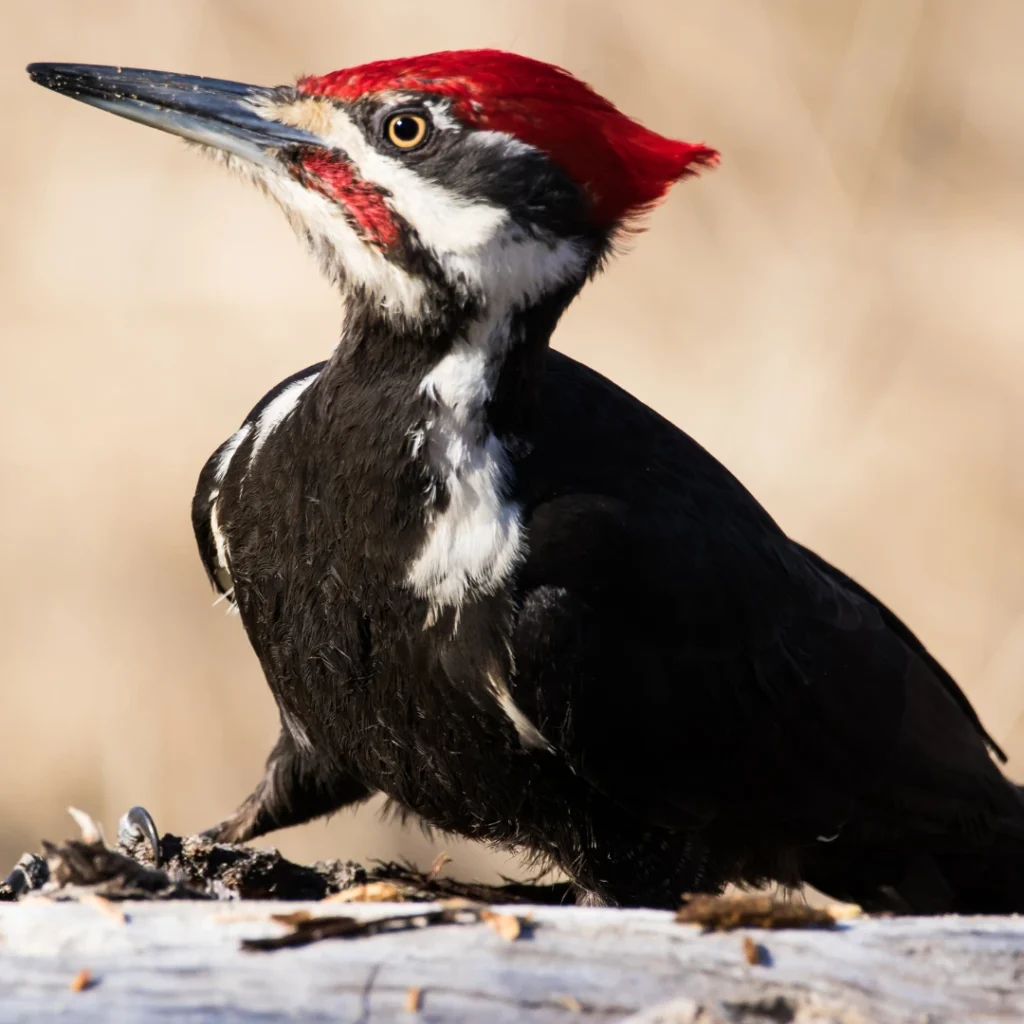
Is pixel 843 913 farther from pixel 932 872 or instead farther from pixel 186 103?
pixel 186 103

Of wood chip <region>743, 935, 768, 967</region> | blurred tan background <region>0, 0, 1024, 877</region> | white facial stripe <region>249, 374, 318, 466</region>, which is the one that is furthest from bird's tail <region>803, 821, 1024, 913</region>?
blurred tan background <region>0, 0, 1024, 877</region>

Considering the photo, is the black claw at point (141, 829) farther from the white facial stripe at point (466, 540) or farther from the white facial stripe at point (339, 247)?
the white facial stripe at point (339, 247)

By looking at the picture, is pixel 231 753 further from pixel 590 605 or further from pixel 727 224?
pixel 590 605

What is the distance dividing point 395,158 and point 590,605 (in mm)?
916

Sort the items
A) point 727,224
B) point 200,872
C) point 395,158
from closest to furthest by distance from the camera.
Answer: point 395,158 < point 200,872 < point 727,224

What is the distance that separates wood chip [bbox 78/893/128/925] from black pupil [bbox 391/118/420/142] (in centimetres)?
145

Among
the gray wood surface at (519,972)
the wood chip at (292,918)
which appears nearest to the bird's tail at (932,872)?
the gray wood surface at (519,972)

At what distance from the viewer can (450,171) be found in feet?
9.56

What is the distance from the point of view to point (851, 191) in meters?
6.71

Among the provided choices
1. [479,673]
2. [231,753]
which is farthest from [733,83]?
[479,673]

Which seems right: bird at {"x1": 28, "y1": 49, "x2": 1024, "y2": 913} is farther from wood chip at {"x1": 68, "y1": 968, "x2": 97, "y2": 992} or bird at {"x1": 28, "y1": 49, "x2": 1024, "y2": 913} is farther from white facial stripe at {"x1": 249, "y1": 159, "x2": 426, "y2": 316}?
wood chip at {"x1": 68, "y1": 968, "x2": 97, "y2": 992}

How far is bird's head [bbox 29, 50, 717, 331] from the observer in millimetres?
2896

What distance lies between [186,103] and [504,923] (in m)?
1.73

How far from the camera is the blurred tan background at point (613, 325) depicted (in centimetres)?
657
